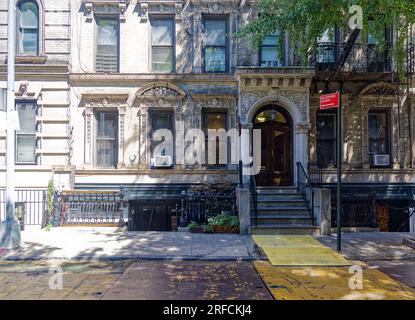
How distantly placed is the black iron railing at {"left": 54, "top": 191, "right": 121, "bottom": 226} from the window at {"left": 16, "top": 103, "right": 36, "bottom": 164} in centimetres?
242

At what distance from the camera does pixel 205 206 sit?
12.0 meters

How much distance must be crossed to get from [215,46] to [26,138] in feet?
26.7

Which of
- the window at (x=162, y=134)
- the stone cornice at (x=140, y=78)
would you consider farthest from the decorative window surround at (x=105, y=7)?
the window at (x=162, y=134)

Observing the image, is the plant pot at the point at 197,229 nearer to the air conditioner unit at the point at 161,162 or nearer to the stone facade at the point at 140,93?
the stone facade at the point at 140,93

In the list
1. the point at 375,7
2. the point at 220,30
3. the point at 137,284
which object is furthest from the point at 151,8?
the point at 137,284

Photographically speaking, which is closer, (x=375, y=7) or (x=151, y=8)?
(x=375, y=7)

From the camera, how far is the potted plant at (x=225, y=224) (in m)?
11.1

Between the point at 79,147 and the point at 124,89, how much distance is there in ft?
9.28

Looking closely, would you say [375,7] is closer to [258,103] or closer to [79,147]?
[258,103]

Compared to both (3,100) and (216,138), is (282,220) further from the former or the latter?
(3,100)

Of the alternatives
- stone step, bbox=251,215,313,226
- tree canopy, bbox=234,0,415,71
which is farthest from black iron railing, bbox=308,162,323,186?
tree canopy, bbox=234,0,415,71

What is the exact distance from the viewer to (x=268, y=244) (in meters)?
9.37

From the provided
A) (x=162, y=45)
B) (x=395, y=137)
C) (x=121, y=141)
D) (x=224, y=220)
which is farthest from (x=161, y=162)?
(x=395, y=137)

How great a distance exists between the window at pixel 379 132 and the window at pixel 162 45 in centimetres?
822
